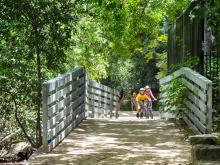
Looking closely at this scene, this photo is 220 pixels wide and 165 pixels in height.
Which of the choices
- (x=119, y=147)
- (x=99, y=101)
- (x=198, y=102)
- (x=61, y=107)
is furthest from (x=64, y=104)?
(x=99, y=101)

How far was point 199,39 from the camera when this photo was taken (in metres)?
9.94

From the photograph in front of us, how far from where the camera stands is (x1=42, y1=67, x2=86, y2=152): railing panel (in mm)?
6629

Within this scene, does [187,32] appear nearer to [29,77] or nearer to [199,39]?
[199,39]

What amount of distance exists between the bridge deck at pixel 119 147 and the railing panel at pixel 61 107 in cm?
19

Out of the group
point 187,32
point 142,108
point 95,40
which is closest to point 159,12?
point 95,40

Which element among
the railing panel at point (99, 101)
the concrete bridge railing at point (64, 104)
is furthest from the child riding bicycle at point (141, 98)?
the concrete bridge railing at point (64, 104)

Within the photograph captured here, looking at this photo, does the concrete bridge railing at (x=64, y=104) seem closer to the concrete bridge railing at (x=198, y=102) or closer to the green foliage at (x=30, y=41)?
the green foliage at (x=30, y=41)

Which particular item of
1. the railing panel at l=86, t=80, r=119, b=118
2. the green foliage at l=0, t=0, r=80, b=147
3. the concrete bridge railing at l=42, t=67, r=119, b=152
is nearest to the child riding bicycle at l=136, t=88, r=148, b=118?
the railing panel at l=86, t=80, r=119, b=118

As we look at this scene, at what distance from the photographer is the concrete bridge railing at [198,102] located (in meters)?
7.11

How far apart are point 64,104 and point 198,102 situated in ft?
8.46

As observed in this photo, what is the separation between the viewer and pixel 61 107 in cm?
764

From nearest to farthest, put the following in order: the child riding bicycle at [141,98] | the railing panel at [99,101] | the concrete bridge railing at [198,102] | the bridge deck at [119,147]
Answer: the bridge deck at [119,147] → the concrete bridge railing at [198,102] → the railing panel at [99,101] → the child riding bicycle at [141,98]

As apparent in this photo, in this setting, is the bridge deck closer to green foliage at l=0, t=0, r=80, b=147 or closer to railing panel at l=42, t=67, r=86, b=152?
railing panel at l=42, t=67, r=86, b=152

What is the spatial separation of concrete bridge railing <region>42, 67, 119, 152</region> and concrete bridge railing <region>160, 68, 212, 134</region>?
8.25 ft
